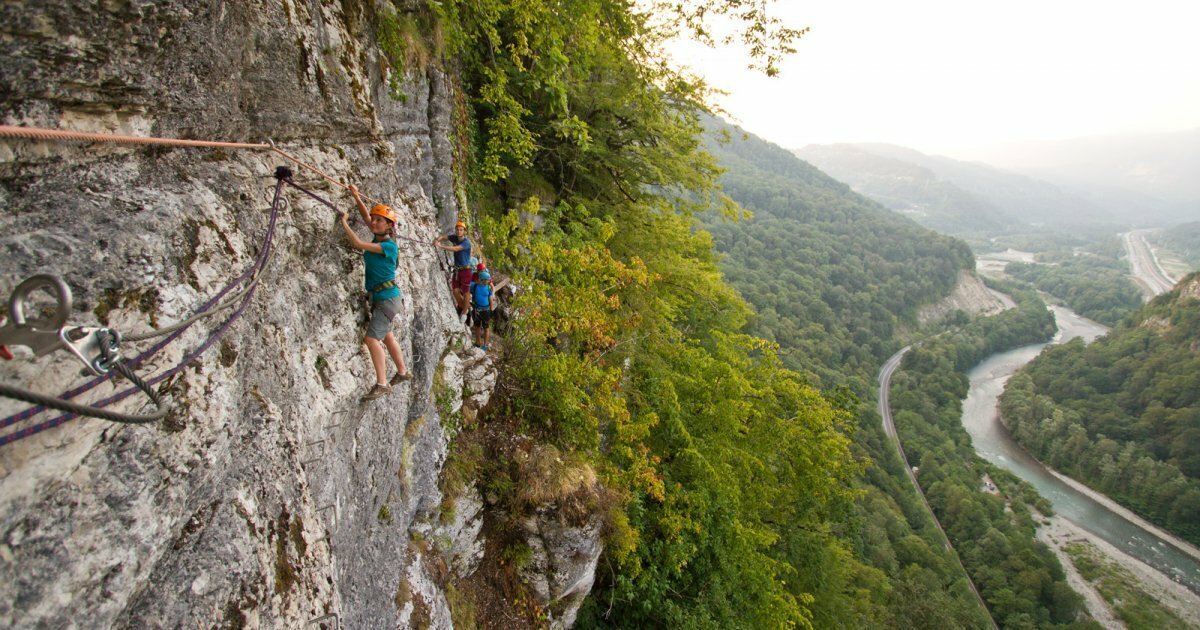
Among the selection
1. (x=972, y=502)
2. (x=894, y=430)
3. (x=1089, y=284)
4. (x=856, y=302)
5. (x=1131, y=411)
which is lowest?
(x=894, y=430)

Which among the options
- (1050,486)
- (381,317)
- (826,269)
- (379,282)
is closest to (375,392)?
(381,317)

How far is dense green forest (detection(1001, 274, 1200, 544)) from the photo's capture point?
212ft

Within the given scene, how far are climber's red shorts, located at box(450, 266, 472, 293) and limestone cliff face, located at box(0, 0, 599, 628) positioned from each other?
2.67 metres

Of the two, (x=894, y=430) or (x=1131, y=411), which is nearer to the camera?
(x=894, y=430)

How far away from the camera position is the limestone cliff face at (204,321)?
216 cm

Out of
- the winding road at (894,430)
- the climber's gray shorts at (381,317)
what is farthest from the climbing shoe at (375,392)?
the winding road at (894,430)

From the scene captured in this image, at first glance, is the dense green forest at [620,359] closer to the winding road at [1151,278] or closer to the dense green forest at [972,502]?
the dense green forest at [972,502]

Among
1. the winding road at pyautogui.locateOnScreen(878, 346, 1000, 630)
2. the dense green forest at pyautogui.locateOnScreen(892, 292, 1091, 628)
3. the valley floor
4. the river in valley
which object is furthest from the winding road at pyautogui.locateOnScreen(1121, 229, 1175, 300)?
the valley floor

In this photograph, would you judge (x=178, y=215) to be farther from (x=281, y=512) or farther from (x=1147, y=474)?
(x=1147, y=474)

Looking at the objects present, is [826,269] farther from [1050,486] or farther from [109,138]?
[109,138]

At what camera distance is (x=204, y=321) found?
9.65ft

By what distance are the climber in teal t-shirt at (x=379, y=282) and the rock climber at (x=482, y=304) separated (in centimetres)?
284

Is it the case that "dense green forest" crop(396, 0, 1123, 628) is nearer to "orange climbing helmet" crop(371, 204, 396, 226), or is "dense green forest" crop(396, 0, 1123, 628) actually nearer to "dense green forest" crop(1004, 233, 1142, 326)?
"orange climbing helmet" crop(371, 204, 396, 226)

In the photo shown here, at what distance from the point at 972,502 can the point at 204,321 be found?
72.7m
